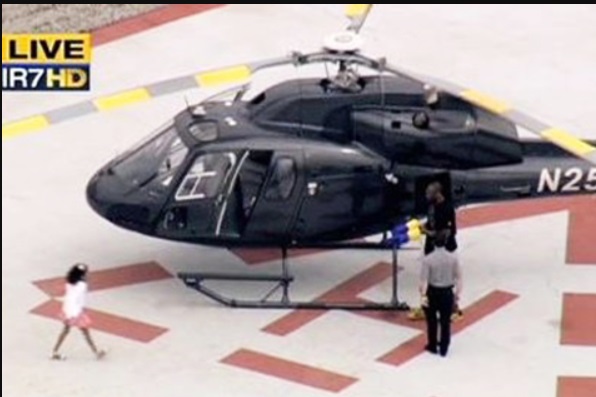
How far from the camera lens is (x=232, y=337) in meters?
21.1

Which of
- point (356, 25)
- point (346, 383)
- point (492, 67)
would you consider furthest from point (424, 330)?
point (492, 67)

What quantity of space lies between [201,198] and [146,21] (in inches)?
353

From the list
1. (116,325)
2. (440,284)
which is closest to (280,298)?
(116,325)

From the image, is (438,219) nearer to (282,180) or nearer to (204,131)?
(282,180)

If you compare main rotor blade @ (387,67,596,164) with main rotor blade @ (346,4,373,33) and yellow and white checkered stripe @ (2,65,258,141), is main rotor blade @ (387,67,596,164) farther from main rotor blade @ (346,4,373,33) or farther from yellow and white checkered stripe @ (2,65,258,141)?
yellow and white checkered stripe @ (2,65,258,141)

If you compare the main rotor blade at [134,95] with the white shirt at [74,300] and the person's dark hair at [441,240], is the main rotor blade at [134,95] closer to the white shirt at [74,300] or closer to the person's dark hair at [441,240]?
the white shirt at [74,300]

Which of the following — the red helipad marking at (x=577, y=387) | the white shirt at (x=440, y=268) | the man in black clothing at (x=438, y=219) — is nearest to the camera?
the red helipad marking at (x=577, y=387)

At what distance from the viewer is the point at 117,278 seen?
22.5 meters

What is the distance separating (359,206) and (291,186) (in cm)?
77

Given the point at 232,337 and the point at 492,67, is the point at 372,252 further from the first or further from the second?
the point at 492,67

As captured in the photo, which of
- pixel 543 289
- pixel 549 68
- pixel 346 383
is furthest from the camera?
pixel 549 68

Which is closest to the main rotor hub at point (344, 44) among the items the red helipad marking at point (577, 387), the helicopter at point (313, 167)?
the helicopter at point (313, 167)

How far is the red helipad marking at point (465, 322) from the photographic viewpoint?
20719 millimetres

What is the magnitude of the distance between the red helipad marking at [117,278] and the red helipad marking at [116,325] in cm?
39
